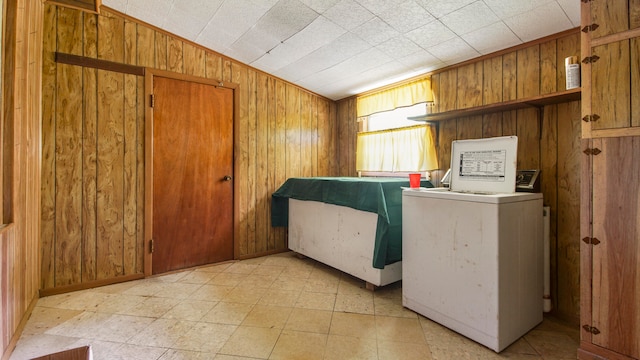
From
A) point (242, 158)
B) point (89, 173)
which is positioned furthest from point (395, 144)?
point (89, 173)

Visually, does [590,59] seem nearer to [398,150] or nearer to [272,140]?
[398,150]

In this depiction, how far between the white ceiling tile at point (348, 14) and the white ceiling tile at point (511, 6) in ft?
2.51

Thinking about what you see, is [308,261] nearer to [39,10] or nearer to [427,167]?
[427,167]

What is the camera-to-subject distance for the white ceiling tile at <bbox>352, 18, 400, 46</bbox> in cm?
211

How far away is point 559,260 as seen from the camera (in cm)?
197

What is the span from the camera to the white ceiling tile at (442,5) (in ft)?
5.83

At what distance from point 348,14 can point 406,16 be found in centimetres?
41

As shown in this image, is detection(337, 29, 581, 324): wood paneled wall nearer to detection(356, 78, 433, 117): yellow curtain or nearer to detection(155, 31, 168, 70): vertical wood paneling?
detection(356, 78, 433, 117): yellow curtain

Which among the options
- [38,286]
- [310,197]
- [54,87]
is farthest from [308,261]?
[54,87]

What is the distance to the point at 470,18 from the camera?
6.22ft

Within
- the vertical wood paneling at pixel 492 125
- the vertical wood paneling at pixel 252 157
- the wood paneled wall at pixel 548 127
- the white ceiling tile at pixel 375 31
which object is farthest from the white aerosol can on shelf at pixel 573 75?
the vertical wood paneling at pixel 252 157

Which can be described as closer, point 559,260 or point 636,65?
point 636,65

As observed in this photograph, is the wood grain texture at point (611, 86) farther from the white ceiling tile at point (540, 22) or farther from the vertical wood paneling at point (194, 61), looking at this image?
the vertical wood paneling at point (194, 61)

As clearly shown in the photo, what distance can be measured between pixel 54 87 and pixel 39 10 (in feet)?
1.78
